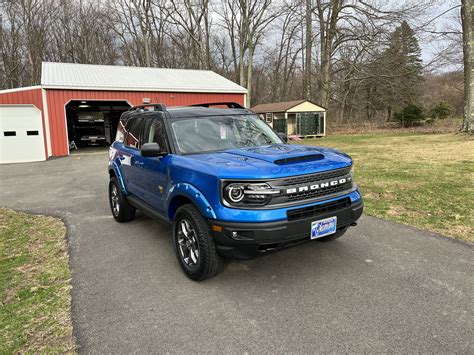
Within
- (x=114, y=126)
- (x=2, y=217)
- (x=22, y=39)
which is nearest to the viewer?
(x=2, y=217)

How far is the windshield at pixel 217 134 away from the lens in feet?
13.7

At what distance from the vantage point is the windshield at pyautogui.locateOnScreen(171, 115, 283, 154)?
4.19 metres

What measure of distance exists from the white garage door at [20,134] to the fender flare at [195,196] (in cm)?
1634

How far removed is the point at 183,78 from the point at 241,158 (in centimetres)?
2042

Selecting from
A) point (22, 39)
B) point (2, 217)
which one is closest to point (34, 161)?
point (2, 217)

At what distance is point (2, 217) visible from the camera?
6.43 metres

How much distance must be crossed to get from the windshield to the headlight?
1.09 m

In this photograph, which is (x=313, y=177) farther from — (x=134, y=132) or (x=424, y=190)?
(x=424, y=190)

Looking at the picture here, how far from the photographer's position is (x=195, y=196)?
3422mm

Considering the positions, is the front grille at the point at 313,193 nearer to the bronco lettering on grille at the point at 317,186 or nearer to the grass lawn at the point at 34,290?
the bronco lettering on grille at the point at 317,186

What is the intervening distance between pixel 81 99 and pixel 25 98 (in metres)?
2.56

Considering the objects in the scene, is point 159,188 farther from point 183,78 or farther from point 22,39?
point 22,39

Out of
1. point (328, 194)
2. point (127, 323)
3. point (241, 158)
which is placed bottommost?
point (127, 323)

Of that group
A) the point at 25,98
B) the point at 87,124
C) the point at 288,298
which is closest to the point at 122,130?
the point at 288,298
